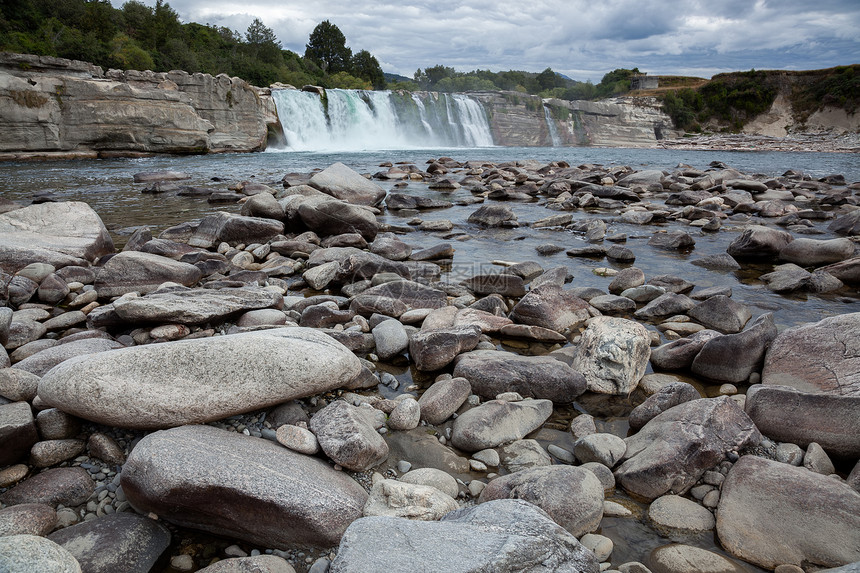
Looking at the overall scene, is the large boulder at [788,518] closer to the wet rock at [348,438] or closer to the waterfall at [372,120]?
the wet rock at [348,438]

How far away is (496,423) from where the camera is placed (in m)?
3.44

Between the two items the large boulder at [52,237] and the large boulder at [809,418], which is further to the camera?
the large boulder at [52,237]

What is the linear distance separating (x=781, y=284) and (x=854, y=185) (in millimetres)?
15753

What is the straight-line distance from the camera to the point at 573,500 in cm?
260

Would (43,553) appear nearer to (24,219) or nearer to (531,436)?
(531,436)

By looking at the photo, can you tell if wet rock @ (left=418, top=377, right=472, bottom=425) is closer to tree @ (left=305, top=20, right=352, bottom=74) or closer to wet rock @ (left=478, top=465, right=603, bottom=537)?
wet rock @ (left=478, top=465, right=603, bottom=537)

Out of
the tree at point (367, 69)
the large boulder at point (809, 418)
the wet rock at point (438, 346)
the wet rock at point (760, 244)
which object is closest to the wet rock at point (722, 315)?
the large boulder at point (809, 418)

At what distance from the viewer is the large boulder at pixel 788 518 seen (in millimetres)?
2389

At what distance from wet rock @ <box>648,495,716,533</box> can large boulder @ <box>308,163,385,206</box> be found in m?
10.2

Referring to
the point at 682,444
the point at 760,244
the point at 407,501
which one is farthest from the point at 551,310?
the point at 760,244

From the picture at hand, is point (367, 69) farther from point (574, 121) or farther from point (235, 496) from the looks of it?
point (235, 496)

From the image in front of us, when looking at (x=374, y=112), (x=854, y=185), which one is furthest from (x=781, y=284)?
(x=374, y=112)

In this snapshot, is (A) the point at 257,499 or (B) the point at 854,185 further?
(B) the point at 854,185

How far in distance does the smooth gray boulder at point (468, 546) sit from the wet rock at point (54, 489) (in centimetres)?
179
